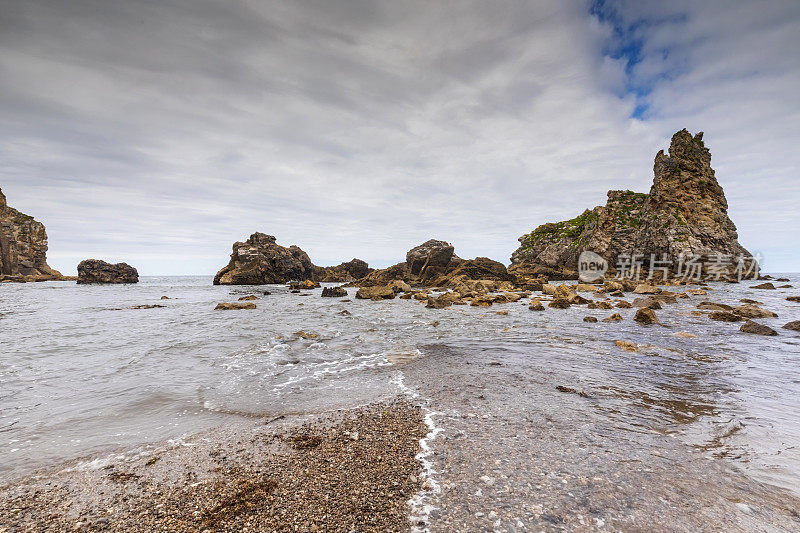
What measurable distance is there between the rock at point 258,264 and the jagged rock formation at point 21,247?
69.5 meters

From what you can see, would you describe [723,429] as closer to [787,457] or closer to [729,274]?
[787,457]

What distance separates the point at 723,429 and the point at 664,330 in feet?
41.5

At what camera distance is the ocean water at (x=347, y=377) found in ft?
18.9

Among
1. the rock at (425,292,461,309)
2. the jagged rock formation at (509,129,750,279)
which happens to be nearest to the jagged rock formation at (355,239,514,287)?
the jagged rock formation at (509,129,750,279)

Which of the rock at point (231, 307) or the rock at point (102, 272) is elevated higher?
the rock at point (102, 272)

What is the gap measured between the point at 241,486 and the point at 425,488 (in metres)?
2.45

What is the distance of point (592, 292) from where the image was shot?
132 feet

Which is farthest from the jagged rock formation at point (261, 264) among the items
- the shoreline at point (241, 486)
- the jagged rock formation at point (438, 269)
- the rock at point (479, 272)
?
the shoreline at point (241, 486)

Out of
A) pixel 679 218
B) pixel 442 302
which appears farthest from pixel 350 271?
pixel 679 218

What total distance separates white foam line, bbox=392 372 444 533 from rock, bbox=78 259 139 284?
121 meters

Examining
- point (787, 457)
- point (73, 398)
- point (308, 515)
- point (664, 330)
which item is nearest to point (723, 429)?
point (787, 457)
